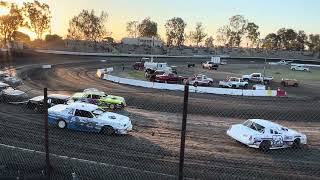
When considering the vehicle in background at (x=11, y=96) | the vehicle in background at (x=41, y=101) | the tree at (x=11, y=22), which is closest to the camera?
the vehicle in background at (x=41, y=101)

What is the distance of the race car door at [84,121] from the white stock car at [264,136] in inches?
282

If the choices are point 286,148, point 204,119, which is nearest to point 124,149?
point 286,148

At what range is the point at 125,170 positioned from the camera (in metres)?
15.2

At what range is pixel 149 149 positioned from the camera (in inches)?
770

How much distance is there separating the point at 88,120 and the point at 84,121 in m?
0.25

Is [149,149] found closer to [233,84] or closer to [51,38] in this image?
[233,84]

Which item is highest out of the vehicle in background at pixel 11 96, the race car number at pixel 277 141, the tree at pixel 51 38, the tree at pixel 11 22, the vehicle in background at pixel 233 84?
the tree at pixel 11 22

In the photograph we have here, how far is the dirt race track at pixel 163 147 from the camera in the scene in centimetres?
1546

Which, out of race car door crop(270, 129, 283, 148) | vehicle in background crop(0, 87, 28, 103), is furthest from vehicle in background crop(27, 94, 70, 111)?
race car door crop(270, 129, 283, 148)

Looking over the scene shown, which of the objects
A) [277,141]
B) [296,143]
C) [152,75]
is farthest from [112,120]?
[152,75]

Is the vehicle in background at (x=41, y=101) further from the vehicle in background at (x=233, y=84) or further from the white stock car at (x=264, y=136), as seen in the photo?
the vehicle in background at (x=233, y=84)

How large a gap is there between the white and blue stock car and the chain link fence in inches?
9.2

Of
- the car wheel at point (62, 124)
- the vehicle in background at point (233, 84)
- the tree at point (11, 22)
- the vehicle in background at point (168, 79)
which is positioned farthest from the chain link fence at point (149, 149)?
the tree at point (11, 22)

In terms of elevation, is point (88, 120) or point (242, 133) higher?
point (88, 120)
